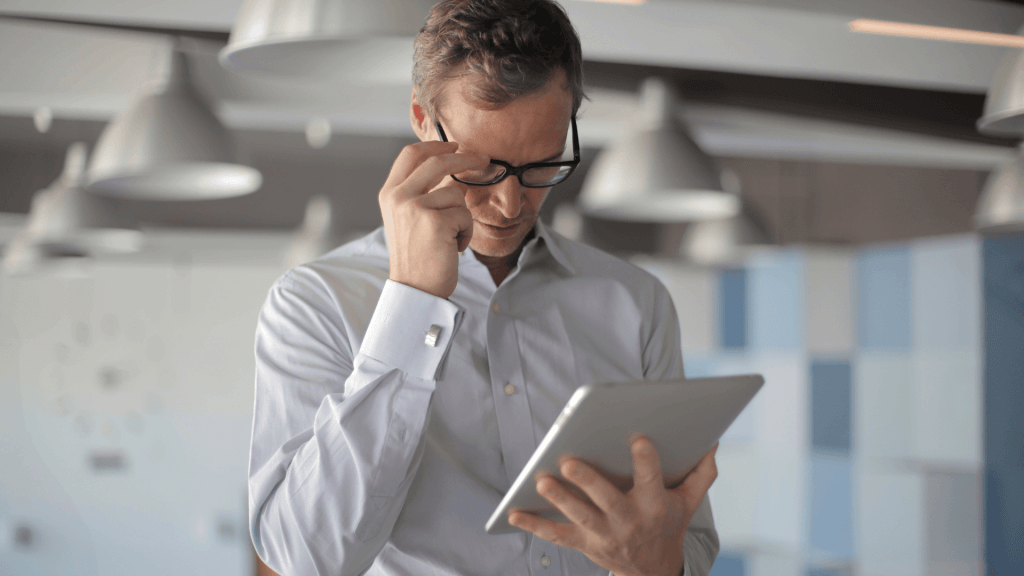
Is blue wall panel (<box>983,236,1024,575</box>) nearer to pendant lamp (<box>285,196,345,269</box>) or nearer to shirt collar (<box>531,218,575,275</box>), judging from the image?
pendant lamp (<box>285,196,345,269</box>)

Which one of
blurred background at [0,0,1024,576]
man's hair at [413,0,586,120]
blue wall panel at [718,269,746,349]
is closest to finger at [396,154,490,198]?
man's hair at [413,0,586,120]

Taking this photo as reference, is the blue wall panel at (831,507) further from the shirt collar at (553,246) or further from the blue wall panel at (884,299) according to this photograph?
the shirt collar at (553,246)

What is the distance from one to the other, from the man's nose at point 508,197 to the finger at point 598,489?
36 centimetres

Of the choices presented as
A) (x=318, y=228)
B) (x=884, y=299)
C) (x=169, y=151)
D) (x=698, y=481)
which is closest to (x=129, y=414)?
(x=318, y=228)

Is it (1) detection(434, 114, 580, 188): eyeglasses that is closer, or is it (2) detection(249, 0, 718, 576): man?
(2) detection(249, 0, 718, 576): man

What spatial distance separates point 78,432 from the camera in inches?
241

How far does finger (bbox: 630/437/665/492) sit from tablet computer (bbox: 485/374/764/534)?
12 mm

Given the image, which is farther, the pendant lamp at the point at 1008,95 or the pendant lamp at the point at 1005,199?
the pendant lamp at the point at 1005,199

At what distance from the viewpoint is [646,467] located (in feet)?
2.92

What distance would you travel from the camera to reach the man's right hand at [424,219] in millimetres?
962

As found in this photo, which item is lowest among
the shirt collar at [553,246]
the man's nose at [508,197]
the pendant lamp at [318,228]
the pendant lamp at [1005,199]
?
the pendant lamp at [318,228]

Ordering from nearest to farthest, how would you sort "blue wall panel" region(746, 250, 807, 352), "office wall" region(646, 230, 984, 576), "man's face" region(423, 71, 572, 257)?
"man's face" region(423, 71, 572, 257) < "office wall" region(646, 230, 984, 576) < "blue wall panel" region(746, 250, 807, 352)

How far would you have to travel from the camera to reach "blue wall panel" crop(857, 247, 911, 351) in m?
6.15

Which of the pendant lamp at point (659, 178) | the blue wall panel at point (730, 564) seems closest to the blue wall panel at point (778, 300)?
the blue wall panel at point (730, 564)
